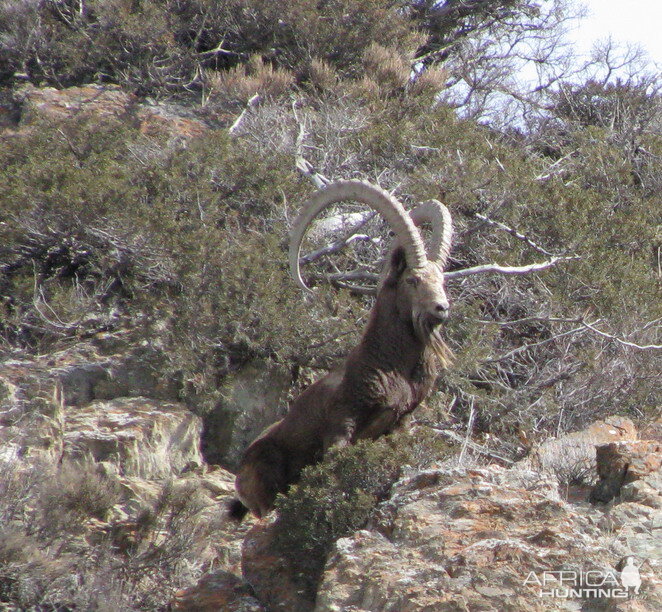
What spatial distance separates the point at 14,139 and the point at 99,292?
3848mm

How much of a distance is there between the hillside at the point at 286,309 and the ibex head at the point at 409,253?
2.78 feet

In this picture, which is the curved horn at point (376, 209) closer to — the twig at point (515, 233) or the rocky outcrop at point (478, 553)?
the rocky outcrop at point (478, 553)

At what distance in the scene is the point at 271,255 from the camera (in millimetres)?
9523

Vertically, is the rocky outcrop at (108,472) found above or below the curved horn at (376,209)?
below

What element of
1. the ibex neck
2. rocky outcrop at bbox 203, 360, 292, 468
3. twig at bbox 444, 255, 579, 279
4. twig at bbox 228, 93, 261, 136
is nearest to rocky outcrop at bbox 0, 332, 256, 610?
rocky outcrop at bbox 203, 360, 292, 468

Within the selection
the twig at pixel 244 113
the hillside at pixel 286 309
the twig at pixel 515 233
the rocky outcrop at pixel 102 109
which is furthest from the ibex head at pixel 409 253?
the rocky outcrop at pixel 102 109

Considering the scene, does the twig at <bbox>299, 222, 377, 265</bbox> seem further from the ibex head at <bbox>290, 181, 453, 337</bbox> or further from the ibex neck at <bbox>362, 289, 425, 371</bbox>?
the ibex neck at <bbox>362, 289, 425, 371</bbox>

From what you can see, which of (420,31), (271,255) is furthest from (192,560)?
(420,31)

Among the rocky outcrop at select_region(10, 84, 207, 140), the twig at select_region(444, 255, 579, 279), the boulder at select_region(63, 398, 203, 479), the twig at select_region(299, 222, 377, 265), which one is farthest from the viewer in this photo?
the rocky outcrop at select_region(10, 84, 207, 140)

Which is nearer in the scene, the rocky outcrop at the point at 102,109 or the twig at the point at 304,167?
the twig at the point at 304,167

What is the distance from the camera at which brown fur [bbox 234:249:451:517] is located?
628 cm

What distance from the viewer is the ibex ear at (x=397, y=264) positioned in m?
6.64

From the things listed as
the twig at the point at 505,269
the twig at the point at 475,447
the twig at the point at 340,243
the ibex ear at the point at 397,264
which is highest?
the ibex ear at the point at 397,264

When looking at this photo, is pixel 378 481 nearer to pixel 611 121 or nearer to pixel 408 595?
pixel 408 595
